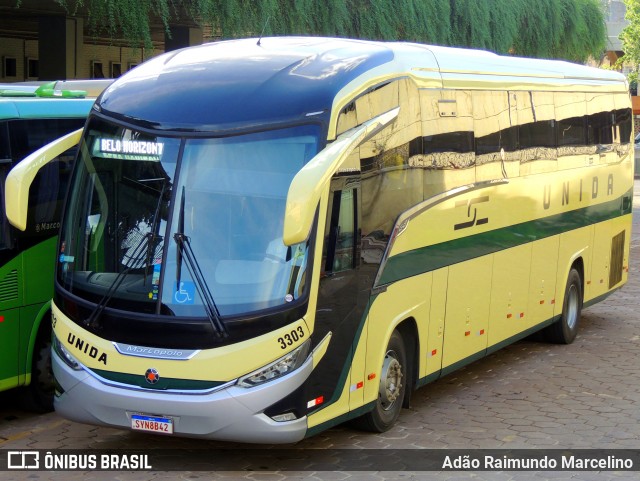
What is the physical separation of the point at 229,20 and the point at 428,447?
1245cm

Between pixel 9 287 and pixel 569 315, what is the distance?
7.68m

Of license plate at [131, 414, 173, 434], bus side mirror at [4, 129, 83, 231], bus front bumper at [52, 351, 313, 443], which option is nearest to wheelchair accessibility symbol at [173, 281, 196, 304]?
bus front bumper at [52, 351, 313, 443]

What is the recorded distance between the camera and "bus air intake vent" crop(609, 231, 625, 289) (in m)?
16.7

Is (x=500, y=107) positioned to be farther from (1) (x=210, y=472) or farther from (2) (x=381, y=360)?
(1) (x=210, y=472)

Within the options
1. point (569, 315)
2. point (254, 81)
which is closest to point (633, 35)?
point (569, 315)

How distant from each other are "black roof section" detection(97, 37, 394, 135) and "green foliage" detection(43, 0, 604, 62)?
373 inches

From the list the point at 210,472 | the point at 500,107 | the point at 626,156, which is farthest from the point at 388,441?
the point at 626,156

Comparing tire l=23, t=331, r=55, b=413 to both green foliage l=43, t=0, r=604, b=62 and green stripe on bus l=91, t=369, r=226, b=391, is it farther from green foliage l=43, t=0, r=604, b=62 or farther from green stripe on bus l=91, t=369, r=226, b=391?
green foliage l=43, t=0, r=604, b=62

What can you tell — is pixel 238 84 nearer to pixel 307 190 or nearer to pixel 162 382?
pixel 307 190

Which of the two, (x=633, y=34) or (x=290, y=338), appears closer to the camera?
(x=290, y=338)

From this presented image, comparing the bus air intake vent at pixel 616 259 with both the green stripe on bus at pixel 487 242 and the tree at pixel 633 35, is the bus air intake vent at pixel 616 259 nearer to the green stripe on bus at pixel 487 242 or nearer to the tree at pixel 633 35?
the green stripe on bus at pixel 487 242

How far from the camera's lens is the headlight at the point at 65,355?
8.81 metres

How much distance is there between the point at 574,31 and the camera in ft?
110

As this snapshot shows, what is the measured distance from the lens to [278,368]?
8367 mm
